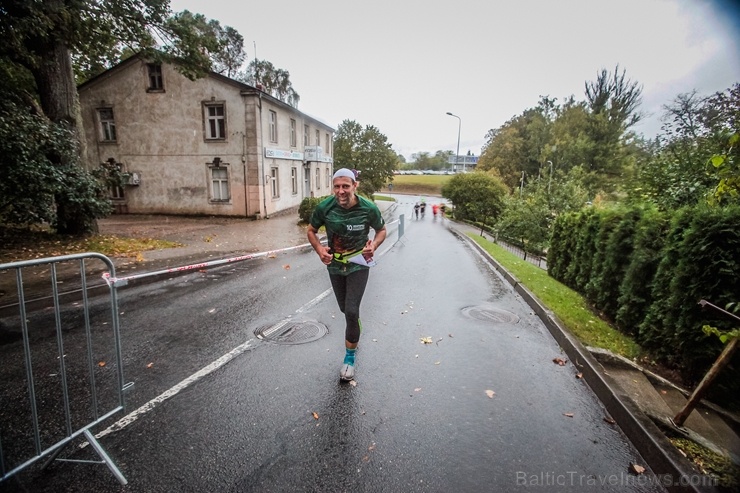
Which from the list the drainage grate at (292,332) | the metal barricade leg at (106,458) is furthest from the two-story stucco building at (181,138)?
the metal barricade leg at (106,458)

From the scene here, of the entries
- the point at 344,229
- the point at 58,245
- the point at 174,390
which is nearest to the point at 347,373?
the point at 344,229

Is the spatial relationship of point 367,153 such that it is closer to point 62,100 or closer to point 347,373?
point 62,100

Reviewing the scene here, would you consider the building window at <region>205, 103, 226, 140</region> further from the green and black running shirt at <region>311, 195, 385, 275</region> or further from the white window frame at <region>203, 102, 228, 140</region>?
the green and black running shirt at <region>311, 195, 385, 275</region>

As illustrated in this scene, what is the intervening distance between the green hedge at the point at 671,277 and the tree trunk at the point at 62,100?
13889mm

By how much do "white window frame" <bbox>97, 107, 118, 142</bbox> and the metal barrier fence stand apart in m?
20.3

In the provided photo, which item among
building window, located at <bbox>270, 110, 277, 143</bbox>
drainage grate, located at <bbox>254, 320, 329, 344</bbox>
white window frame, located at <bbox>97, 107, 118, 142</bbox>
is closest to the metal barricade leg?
drainage grate, located at <bbox>254, 320, 329, 344</bbox>

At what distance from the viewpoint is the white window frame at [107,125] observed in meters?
20.9

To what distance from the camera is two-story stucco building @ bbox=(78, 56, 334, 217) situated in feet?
65.1

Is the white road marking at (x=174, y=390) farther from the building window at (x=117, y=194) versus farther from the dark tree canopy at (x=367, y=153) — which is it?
the dark tree canopy at (x=367, y=153)

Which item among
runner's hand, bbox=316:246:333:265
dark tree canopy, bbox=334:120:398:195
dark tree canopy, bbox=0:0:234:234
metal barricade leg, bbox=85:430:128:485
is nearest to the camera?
metal barricade leg, bbox=85:430:128:485

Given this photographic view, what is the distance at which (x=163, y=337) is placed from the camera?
4828 mm

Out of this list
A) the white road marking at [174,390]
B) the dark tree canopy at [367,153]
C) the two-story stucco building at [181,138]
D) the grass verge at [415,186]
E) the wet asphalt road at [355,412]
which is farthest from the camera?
the grass verge at [415,186]

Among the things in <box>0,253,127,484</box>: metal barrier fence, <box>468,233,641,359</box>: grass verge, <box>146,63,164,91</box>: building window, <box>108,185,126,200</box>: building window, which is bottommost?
<box>468,233,641,359</box>: grass verge

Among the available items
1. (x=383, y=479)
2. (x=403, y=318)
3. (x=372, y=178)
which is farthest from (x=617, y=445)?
(x=372, y=178)
